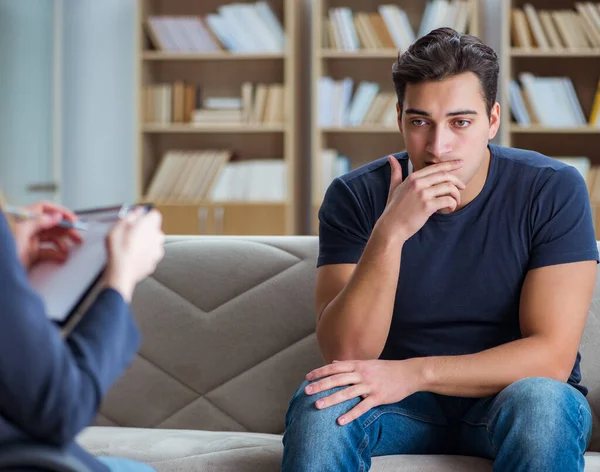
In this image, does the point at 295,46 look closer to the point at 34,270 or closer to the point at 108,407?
the point at 108,407

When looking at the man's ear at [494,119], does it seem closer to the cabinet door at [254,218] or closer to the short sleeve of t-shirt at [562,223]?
the short sleeve of t-shirt at [562,223]

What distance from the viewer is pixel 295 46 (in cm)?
461

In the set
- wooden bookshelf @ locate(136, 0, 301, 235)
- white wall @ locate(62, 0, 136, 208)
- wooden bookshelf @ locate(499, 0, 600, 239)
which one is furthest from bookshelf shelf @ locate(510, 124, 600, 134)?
white wall @ locate(62, 0, 136, 208)

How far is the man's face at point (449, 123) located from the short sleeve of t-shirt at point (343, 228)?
0.16 m

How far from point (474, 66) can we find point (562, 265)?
1.45 feet

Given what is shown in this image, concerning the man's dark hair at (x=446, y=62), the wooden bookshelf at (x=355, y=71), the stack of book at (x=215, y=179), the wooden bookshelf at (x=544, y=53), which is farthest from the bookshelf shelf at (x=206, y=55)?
the man's dark hair at (x=446, y=62)

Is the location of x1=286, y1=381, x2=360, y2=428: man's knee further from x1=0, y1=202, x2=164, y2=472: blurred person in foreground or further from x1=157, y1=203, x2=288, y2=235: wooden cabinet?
x1=157, y1=203, x2=288, y2=235: wooden cabinet

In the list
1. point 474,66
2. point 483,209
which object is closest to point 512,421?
point 483,209

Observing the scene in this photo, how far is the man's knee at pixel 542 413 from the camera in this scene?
1.34m

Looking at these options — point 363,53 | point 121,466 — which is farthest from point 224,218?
point 121,466

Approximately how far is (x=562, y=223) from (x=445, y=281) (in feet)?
0.80

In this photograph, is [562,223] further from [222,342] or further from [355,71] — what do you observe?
[355,71]

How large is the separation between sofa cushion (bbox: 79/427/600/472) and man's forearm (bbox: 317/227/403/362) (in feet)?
0.72

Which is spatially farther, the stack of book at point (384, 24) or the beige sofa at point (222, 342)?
the stack of book at point (384, 24)
